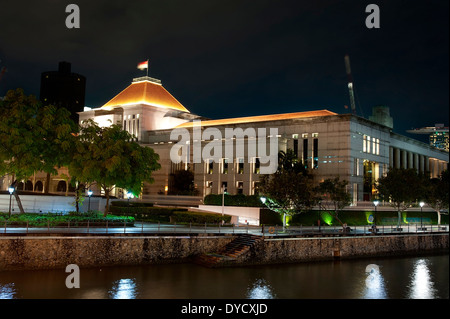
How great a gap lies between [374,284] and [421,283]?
365cm

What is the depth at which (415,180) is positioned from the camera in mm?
61344

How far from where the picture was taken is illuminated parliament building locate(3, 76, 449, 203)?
2857 inches

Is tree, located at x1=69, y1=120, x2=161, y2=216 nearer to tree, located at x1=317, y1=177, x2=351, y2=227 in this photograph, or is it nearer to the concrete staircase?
the concrete staircase

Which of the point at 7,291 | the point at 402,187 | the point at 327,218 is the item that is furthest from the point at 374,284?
the point at 402,187

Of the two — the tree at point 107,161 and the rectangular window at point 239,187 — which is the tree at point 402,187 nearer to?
the rectangular window at point 239,187

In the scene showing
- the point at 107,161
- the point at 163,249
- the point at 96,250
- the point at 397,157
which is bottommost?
the point at 163,249

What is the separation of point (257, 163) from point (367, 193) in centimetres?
1852

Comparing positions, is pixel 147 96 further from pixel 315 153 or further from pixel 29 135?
pixel 29 135

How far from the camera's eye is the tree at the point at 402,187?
199ft

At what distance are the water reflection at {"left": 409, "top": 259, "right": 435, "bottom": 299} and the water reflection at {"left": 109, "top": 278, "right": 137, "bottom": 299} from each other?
17.2 meters

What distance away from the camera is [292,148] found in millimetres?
77312

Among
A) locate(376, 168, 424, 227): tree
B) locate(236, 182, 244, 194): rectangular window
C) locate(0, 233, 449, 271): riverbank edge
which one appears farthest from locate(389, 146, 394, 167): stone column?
locate(0, 233, 449, 271): riverbank edge

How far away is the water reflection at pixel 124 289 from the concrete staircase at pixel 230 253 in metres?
7.13
